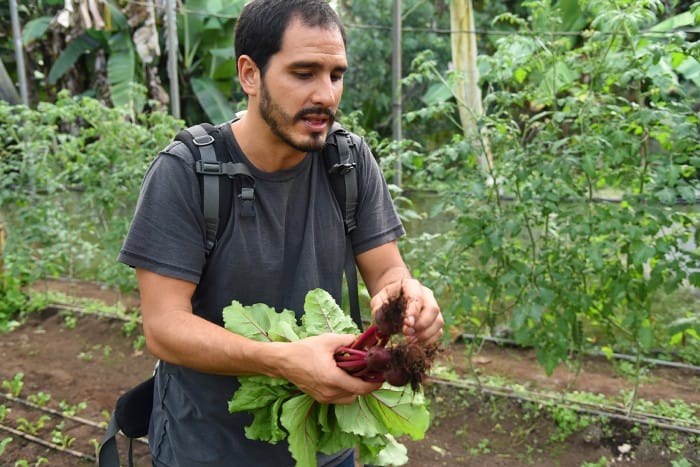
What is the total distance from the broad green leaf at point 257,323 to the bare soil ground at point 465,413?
2.72 m

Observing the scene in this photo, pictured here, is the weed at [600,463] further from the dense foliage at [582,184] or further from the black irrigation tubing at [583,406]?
the dense foliage at [582,184]

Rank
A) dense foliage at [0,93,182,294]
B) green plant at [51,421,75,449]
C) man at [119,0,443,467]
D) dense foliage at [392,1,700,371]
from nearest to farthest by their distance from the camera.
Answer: man at [119,0,443,467]
dense foliage at [392,1,700,371]
green plant at [51,421,75,449]
dense foliage at [0,93,182,294]

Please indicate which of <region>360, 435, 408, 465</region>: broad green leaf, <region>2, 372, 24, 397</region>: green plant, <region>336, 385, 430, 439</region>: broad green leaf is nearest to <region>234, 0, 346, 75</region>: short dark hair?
<region>336, 385, 430, 439</region>: broad green leaf

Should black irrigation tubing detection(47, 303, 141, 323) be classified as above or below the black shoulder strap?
below

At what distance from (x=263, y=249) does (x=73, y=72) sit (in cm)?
1213

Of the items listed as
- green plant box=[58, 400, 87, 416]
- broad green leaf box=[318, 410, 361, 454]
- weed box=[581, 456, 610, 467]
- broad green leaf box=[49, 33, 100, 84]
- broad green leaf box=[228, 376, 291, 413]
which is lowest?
weed box=[581, 456, 610, 467]

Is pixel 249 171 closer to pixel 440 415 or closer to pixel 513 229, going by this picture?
pixel 513 229

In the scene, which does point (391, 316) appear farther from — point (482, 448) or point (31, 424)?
point (31, 424)

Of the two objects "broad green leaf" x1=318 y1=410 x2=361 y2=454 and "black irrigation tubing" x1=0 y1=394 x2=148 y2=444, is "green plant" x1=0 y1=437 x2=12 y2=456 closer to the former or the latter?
"black irrigation tubing" x1=0 y1=394 x2=148 y2=444

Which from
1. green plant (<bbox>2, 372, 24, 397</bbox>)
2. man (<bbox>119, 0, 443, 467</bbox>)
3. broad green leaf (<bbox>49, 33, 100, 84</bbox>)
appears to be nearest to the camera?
man (<bbox>119, 0, 443, 467</bbox>)

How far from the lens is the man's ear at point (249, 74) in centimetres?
198

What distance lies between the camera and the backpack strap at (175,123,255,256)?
6.15ft

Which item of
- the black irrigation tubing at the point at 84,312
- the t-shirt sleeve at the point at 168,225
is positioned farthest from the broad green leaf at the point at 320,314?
the black irrigation tubing at the point at 84,312

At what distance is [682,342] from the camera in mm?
5285
